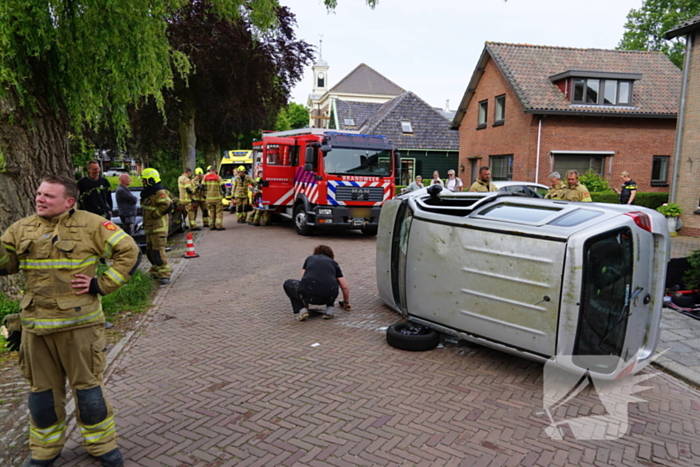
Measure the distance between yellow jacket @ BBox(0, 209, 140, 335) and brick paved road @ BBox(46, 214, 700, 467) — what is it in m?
0.99

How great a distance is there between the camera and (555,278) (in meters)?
3.94

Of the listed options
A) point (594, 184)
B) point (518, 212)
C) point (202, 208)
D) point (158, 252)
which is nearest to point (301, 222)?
point (202, 208)

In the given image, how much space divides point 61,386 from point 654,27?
151 ft

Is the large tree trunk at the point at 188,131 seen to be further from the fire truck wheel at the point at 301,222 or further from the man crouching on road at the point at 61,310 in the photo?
the man crouching on road at the point at 61,310

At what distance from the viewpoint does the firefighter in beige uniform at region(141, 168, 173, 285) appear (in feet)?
25.9

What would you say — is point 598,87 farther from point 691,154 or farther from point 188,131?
point 188,131

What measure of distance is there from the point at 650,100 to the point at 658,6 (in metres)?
21.8

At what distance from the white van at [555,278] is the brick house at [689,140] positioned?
38.5 ft

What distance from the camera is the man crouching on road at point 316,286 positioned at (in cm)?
608

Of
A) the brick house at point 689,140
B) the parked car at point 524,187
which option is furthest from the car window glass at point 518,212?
the brick house at point 689,140

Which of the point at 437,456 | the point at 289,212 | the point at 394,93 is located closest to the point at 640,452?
the point at 437,456

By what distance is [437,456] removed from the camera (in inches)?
128

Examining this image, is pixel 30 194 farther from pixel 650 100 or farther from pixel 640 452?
pixel 650 100

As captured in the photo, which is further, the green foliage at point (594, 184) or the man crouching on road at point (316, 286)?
the green foliage at point (594, 184)
